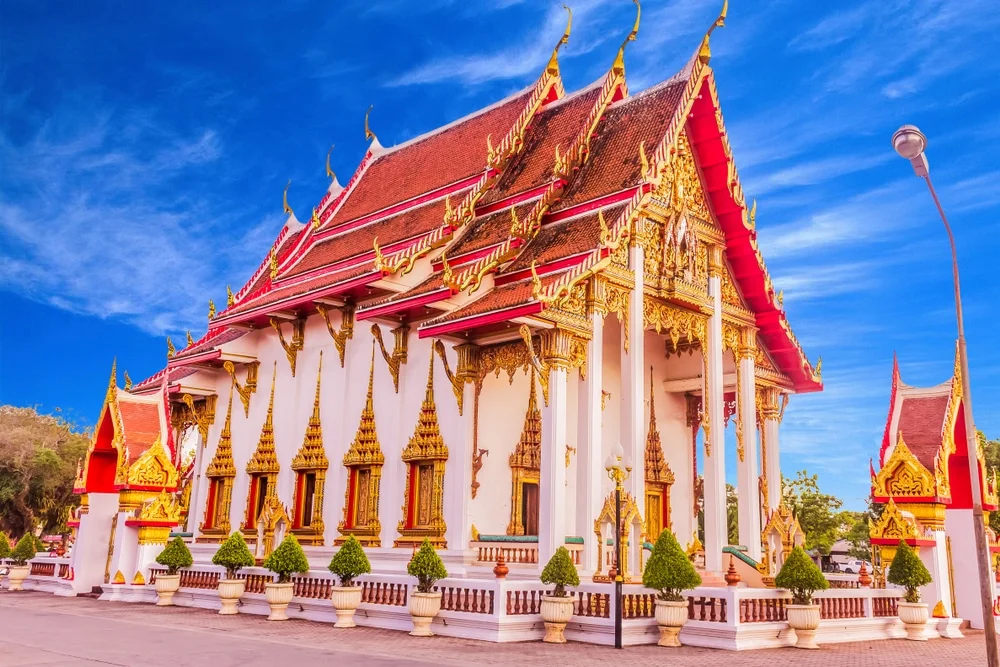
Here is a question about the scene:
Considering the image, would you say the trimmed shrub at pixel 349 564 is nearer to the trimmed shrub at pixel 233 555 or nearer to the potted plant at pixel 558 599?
the trimmed shrub at pixel 233 555

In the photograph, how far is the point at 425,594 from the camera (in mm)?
11133

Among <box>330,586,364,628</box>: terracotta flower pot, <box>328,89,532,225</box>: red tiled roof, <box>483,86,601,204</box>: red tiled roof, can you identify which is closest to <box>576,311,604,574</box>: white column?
<box>330,586,364,628</box>: terracotta flower pot

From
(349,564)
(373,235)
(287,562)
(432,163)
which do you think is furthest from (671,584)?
(432,163)

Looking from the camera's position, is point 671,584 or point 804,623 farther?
point 804,623

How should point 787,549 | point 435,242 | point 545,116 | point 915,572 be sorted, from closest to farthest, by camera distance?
point 915,572 < point 787,549 < point 435,242 < point 545,116

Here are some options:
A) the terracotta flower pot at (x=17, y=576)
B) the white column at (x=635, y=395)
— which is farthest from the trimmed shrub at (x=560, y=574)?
the terracotta flower pot at (x=17, y=576)

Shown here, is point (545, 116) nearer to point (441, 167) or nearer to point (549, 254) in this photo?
point (441, 167)

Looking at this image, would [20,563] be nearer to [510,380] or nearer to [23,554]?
[23,554]

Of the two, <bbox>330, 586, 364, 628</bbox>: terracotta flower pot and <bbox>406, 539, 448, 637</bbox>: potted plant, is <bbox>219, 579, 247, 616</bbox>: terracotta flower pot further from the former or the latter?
<bbox>406, 539, 448, 637</bbox>: potted plant

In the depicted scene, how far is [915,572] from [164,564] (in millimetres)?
11279

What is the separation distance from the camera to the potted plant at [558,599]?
10.7m

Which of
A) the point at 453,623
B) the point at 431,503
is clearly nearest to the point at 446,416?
the point at 431,503

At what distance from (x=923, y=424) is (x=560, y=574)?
691cm

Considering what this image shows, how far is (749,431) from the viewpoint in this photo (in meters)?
16.5
